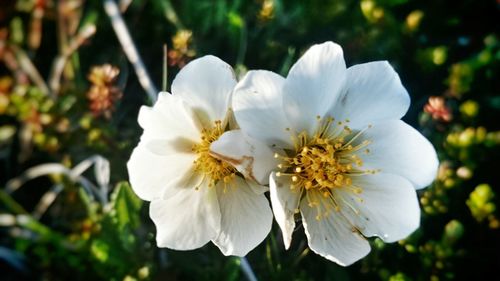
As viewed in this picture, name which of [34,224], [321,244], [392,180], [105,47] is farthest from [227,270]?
[105,47]

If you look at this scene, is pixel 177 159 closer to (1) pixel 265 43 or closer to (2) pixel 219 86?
(2) pixel 219 86

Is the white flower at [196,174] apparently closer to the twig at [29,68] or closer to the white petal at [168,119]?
the white petal at [168,119]

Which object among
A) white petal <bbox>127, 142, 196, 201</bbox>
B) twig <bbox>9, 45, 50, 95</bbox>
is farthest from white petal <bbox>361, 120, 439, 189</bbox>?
twig <bbox>9, 45, 50, 95</bbox>

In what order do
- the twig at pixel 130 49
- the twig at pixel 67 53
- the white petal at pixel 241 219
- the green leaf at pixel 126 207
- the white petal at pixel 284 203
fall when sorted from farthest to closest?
the twig at pixel 67 53 → the twig at pixel 130 49 → the green leaf at pixel 126 207 → the white petal at pixel 241 219 → the white petal at pixel 284 203

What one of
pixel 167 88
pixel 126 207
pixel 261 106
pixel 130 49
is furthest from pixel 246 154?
pixel 130 49

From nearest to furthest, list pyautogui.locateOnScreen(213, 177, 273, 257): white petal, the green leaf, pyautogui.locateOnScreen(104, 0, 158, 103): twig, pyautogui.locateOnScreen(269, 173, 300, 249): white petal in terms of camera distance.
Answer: pyautogui.locateOnScreen(269, 173, 300, 249): white petal
pyautogui.locateOnScreen(213, 177, 273, 257): white petal
the green leaf
pyautogui.locateOnScreen(104, 0, 158, 103): twig

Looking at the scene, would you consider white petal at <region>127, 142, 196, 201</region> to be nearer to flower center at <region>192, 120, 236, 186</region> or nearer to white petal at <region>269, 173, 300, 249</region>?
flower center at <region>192, 120, 236, 186</region>

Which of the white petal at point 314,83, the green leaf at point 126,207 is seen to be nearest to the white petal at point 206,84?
the white petal at point 314,83

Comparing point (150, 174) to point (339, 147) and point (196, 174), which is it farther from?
point (339, 147)
